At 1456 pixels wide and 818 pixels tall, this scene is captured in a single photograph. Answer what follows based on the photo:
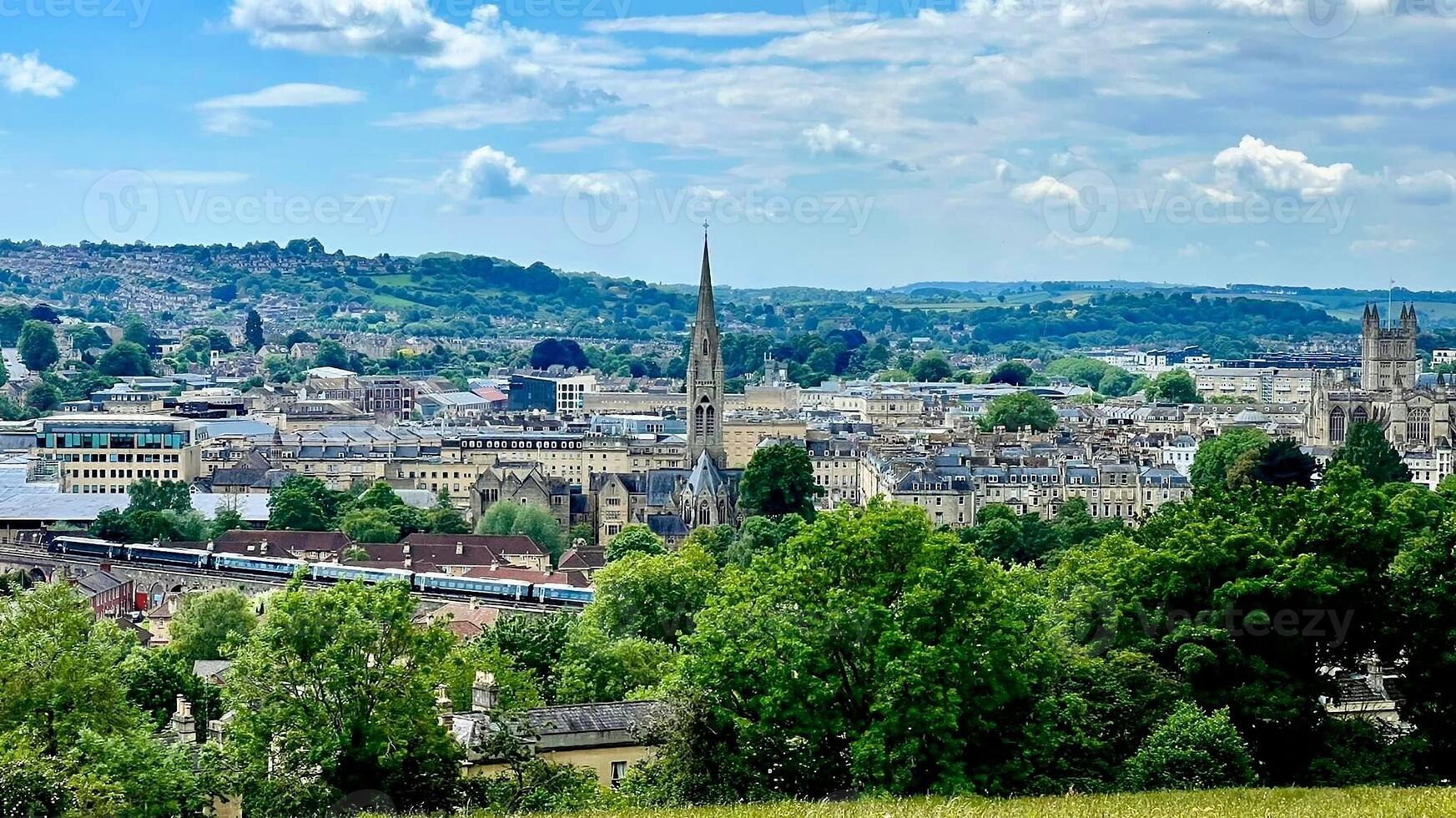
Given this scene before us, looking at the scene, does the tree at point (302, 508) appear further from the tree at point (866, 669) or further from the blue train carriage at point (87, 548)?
the tree at point (866, 669)

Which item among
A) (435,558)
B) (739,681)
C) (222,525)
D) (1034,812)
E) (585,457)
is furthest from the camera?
(585,457)

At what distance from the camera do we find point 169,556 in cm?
7538

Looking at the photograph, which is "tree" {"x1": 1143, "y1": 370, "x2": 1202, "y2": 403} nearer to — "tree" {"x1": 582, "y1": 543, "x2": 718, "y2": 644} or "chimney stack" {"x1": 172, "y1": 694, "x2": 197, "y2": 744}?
"tree" {"x1": 582, "y1": 543, "x2": 718, "y2": 644}

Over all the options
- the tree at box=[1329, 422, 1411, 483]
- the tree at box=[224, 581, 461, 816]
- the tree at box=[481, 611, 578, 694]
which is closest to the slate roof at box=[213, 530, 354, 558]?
the tree at box=[481, 611, 578, 694]

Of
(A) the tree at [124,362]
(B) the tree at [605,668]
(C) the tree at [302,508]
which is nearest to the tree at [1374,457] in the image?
(C) the tree at [302,508]

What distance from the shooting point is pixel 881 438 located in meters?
124

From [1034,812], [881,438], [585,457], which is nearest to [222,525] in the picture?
[585,457]

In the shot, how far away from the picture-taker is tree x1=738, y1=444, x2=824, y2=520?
93562 millimetres

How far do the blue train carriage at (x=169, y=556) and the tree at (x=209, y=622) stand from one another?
19.1 meters

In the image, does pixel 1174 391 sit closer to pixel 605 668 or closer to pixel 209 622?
pixel 209 622

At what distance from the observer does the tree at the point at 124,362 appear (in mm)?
192750

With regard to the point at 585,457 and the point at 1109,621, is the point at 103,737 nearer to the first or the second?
the point at 1109,621

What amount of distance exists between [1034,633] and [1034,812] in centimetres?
767

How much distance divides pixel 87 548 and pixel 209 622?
28616 mm
